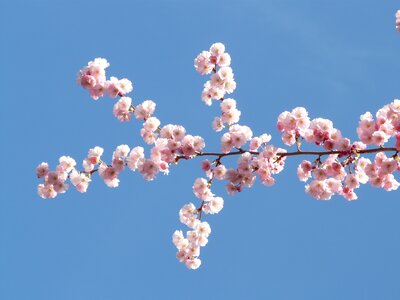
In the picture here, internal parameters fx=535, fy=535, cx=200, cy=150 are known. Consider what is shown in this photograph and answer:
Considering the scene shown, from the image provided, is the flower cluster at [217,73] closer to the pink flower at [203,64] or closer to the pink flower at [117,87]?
the pink flower at [203,64]

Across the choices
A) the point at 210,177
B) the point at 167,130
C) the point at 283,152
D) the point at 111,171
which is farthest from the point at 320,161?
the point at 111,171

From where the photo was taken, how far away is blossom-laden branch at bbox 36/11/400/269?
8.42 meters

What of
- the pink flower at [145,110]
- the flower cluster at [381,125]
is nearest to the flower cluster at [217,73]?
the pink flower at [145,110]

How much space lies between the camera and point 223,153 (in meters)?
8.89

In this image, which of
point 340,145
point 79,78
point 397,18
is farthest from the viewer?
point 79,78

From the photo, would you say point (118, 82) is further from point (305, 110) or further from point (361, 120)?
point (361, 120)

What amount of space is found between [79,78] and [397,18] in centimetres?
554

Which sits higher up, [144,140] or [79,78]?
[79,78]

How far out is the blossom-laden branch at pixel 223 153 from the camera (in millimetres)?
8422

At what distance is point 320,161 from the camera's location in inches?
350

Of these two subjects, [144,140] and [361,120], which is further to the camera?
[144,140]

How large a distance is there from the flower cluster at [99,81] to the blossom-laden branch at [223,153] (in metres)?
0.02

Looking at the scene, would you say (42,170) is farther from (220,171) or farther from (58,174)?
(220,171)

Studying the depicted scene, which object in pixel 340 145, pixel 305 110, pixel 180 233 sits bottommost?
pixel 180 233
